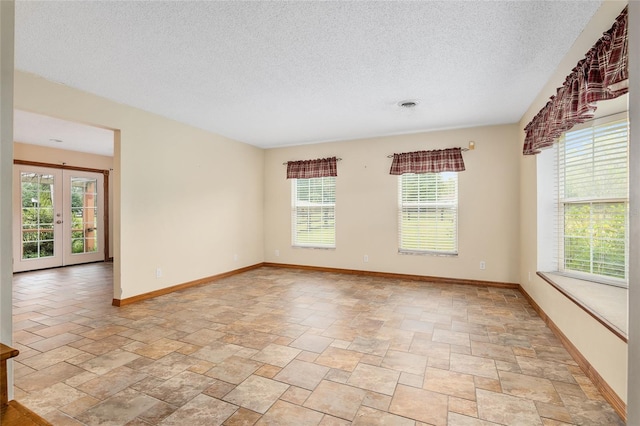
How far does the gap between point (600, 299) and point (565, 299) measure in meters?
0.30

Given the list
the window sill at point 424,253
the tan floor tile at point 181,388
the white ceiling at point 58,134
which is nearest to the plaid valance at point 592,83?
the window sill at point 424,253

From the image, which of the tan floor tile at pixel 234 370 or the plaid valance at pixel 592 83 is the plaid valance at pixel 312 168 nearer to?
the plaid valance at pixel 592 83

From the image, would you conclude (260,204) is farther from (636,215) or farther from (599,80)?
(636,215)

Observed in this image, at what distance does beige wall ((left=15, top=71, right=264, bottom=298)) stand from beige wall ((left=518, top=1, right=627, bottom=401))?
4.54 meters

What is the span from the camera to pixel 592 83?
197 cm

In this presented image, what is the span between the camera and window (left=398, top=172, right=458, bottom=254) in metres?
5.00

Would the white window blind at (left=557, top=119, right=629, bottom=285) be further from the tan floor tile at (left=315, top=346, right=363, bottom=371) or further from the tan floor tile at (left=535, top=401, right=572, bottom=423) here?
the tan floor tile at (left=315, top=346, right=363, bottom=371)

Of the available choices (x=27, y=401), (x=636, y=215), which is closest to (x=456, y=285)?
(x=636, y=215)

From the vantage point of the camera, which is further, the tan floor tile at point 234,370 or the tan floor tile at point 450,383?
the tan floor tile at point 234,370

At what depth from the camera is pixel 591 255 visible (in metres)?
2.86

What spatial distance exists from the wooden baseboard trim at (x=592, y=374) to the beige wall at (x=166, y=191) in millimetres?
4566

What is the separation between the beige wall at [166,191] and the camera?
3.52 metres

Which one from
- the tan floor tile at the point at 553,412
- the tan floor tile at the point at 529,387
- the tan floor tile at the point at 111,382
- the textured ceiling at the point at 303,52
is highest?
the textured ceiling at the point at 303,52

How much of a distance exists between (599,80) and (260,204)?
543 centimetres
